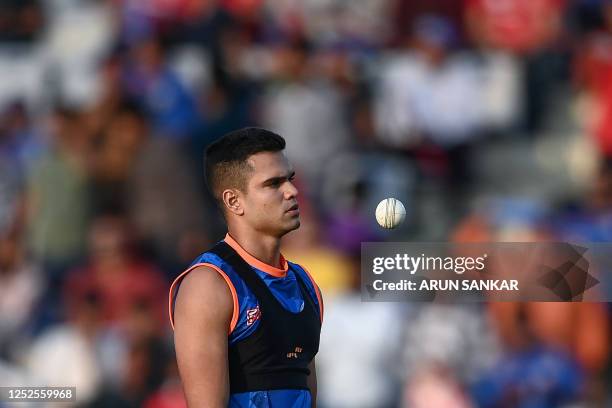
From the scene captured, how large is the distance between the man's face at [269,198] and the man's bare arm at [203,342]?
0.39 metres

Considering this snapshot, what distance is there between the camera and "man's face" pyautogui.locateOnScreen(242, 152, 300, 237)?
491 centimetres

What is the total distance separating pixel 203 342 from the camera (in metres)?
4.57

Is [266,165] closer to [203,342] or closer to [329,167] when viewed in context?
[203,342]

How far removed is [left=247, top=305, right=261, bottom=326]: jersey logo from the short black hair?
48 cm

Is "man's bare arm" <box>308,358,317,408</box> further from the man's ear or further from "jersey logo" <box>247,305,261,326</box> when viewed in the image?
the man's ear

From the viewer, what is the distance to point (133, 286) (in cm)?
1043

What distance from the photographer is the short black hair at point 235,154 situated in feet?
16.2

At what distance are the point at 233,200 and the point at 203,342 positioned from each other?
0.63 metres

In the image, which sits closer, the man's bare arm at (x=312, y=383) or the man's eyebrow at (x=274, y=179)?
the man's eyebrow at (x=274, y=179)

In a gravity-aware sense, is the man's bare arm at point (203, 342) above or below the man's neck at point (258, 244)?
below

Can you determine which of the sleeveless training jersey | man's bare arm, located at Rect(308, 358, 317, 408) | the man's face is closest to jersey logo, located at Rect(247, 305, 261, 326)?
the sleeveless training jersey

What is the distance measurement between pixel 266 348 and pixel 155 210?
632 cm

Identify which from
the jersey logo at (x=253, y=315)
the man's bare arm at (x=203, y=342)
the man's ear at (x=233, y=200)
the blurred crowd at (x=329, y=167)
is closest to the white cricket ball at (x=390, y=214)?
the man's ear at (x=233, y=200)

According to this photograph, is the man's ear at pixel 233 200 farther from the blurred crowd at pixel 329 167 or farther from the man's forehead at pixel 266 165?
the blurred crowd at pixel 329 167
